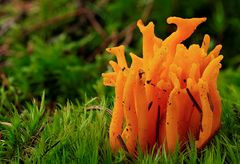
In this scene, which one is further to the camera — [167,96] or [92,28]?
[92,28]

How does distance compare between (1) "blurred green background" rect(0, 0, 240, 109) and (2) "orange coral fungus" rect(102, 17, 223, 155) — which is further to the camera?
(1) "blurred green background" rect(0, 0, 240, 109)

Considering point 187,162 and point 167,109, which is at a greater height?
point 167,109

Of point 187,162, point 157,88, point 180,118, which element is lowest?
point 187,162

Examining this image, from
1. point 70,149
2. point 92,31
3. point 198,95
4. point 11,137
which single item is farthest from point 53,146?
point 92,31

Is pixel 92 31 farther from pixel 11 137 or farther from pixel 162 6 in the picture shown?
pixel 11 137

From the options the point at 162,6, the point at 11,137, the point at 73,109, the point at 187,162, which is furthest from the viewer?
the point at 162,6
